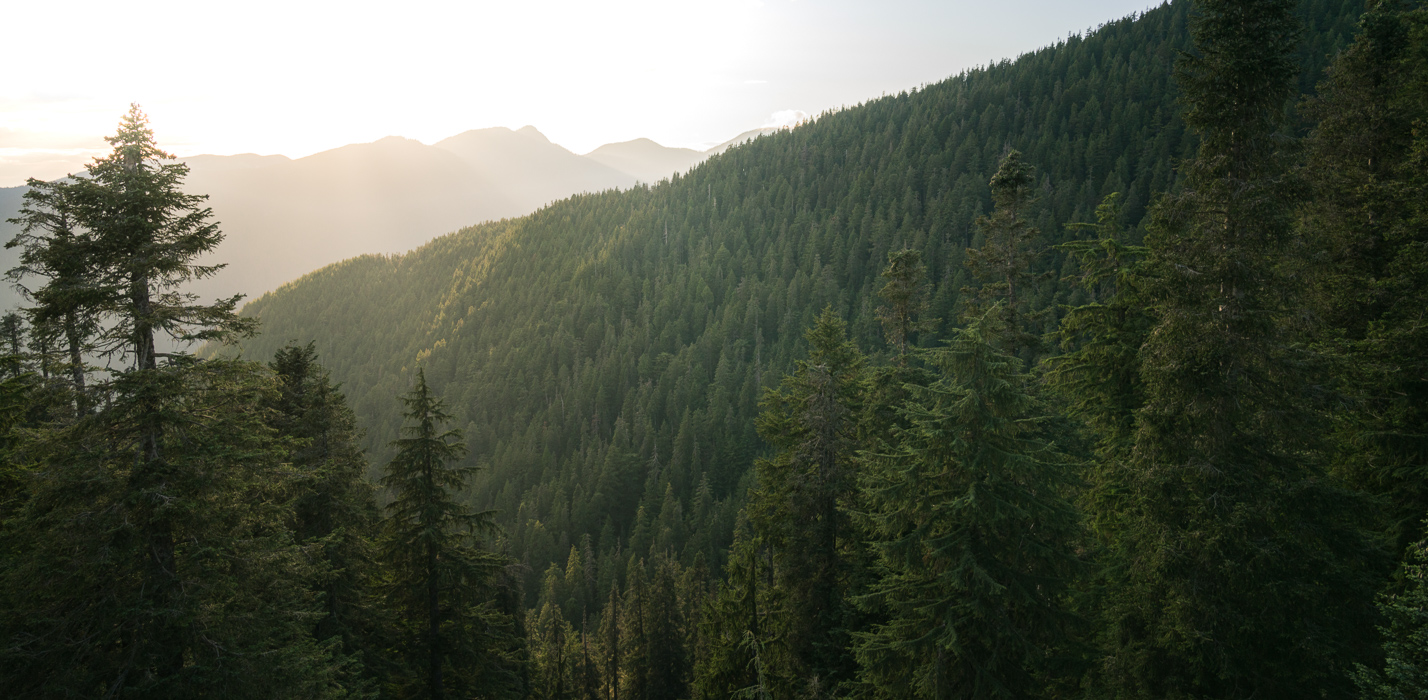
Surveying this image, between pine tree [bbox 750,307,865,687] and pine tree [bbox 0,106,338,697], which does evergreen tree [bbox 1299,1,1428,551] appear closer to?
pine tree [bbox 750,307,865,687]

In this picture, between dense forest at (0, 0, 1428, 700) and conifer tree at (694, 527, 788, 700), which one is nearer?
dense forest at (0, 0, 1428, 700)

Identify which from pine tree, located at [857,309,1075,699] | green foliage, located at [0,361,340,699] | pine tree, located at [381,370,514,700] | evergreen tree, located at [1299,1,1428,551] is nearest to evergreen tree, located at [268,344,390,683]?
pine tree, located at [381,370,514,700]

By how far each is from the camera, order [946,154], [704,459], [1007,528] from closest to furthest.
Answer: [1007,528], [704,459], [946,154]

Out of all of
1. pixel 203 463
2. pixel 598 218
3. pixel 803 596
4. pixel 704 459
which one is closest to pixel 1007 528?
pixel 803 596

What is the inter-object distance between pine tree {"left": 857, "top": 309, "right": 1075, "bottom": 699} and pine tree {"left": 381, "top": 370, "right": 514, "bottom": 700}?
12119mm

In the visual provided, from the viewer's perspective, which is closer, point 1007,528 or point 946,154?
point 1007,528

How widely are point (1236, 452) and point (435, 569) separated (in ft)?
63.4

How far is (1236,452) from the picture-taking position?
10.2 metres

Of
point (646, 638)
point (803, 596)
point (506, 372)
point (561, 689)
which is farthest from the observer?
point (506, 372)

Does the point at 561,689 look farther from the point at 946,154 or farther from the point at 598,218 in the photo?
the point at 598,218

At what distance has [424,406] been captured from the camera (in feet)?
56.8

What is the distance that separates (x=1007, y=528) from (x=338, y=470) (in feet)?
59.5

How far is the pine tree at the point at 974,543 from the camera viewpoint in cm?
1095

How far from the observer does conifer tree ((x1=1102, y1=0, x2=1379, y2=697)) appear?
955 cm
